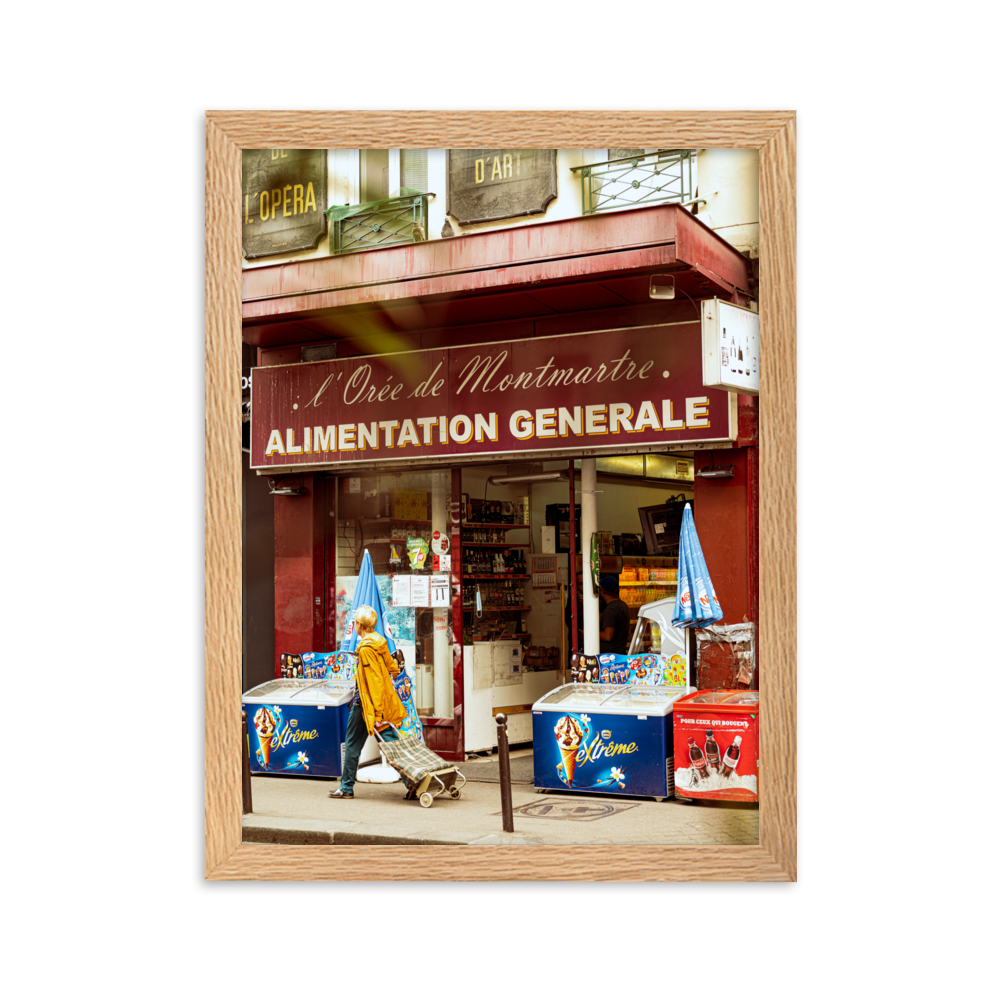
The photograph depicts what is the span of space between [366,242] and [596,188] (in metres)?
2.48

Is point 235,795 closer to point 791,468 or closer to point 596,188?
point 791,468

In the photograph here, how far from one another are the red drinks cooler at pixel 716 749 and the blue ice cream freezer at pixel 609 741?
0.15 m

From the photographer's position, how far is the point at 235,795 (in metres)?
6.34

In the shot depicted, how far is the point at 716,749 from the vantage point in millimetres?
8461

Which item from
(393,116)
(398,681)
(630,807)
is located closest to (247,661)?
(398,681)

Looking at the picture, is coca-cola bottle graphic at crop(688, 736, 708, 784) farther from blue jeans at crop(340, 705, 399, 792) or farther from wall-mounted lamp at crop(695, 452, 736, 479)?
blue jeans at crop(340, 705, 399, 792)

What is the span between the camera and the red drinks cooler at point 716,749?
839 centimetres

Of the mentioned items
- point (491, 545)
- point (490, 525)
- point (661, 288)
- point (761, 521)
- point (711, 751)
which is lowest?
point (711, 751)

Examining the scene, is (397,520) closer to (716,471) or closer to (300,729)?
(300,729)

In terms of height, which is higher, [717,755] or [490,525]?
[490,525]

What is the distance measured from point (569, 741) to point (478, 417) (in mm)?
3149

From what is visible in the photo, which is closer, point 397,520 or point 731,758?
point 731,758

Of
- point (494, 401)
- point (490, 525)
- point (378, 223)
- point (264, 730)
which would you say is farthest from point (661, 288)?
point (264, 730)

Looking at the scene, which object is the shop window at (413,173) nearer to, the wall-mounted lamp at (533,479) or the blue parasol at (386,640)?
the wall-mounted lamp at (533,479)
